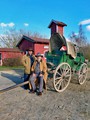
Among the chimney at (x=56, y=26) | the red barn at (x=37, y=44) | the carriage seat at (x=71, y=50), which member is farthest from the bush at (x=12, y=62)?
the carriage seat at (x=71, y=50)

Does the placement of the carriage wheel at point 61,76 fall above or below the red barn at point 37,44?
A: below

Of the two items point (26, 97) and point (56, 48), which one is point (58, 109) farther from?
point (56, 48)

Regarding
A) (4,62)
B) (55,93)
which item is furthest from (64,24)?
(55,93)

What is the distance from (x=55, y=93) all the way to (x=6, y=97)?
1.85 metres

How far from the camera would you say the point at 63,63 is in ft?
23.5

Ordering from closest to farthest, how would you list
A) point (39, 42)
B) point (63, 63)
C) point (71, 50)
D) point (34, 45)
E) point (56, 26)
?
point (63, 63) → point (71, 50) → point (34, 45) → point (39, 42) → point (56, 26)

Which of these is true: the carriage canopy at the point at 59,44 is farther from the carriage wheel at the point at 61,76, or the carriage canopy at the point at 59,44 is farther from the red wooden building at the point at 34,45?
the red wooden building at the point at 34,45

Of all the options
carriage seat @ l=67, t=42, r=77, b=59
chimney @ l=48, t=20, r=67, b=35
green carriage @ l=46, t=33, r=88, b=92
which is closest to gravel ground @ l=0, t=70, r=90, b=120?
green carriage @ l=46, t=33, r=88, b=92

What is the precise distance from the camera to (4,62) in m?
24.8

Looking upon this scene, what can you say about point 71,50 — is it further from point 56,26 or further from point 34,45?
point 56,26

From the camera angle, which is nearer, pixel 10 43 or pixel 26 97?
pixel 26 97

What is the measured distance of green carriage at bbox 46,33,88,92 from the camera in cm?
719

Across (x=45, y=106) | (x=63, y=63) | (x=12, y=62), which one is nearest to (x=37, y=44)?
(x=12, y=62)

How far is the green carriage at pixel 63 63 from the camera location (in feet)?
23.6
